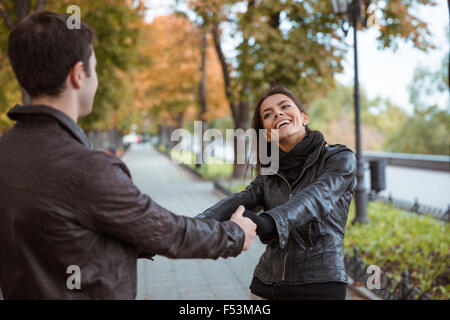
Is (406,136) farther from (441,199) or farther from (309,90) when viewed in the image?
(309,90)

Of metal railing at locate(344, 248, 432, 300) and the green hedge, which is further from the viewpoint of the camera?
the green hedge

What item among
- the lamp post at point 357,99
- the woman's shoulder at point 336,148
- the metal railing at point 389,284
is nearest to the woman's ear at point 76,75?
the woman's shoulder at point 336,148

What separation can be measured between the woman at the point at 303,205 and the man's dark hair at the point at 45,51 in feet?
3.20

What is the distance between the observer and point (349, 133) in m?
53.8

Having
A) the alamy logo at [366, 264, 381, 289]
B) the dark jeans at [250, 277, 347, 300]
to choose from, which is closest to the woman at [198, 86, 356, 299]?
the dark jeans at [250, 277, 347, 300]

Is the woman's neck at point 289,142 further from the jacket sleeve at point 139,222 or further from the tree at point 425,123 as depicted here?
the tree at point 425,123

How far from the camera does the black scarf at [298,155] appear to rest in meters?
2.32

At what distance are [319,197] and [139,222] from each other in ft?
2.87

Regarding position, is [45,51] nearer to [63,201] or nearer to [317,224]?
[63,201]

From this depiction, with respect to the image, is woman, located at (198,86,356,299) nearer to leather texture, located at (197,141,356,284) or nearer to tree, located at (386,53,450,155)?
leather texture, located at (197,141,356,284)

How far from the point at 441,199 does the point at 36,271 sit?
44.0 ft

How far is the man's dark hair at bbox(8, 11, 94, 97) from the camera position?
146cm

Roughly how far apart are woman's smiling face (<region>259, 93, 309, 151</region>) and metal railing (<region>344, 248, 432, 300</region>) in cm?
290
